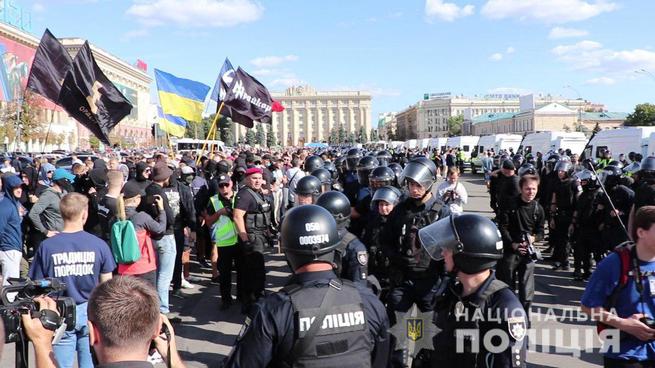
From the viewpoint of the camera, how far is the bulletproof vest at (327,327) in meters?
2.21

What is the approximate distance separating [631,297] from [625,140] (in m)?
21.0

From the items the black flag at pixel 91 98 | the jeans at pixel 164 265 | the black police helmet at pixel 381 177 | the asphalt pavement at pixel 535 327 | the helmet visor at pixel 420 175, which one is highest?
the black flag at pixel 91 98

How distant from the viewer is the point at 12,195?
7480 millimetres

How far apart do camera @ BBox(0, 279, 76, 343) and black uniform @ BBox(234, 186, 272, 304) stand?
391 cm

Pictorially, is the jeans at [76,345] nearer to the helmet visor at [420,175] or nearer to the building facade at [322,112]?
the helmet visor at [420,175]

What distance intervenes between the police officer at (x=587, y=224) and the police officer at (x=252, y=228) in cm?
490

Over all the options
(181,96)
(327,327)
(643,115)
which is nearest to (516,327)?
(327,327)

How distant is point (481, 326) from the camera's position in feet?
8.17

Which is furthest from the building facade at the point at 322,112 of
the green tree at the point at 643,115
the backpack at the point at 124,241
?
the backpack at the point at 124,241

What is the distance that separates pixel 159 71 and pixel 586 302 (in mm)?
11998

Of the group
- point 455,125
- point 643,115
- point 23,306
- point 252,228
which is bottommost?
point 252,228

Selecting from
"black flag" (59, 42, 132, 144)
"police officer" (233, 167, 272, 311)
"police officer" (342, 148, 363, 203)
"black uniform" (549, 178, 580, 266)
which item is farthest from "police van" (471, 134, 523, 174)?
"police officer" (233, 167, 272, 311)

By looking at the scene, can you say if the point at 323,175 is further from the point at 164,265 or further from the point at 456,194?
the point at 164,265

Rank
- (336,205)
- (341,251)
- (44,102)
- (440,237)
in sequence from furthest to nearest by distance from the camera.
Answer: (44,102) < (336,205) < (341,251) < (440,237)
